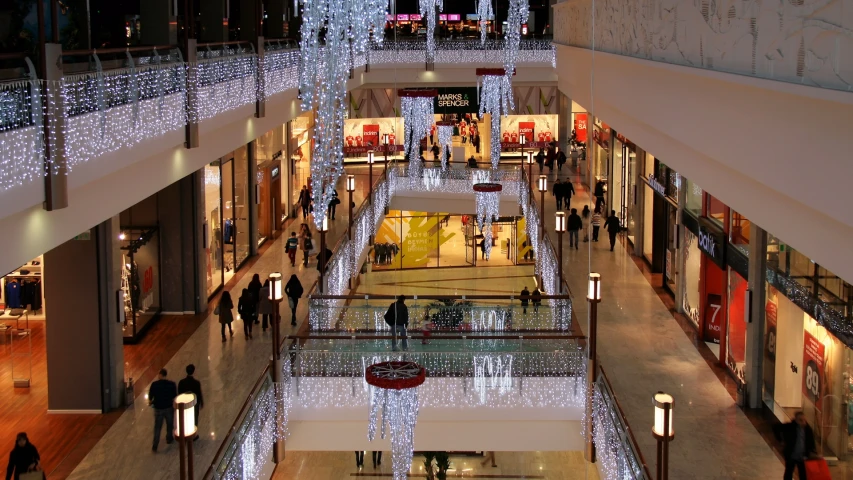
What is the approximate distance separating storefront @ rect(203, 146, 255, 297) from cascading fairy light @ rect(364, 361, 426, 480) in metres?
8.03

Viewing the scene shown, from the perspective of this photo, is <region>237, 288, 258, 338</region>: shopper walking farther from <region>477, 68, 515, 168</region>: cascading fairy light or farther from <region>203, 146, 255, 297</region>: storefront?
<region>477, 68, 515, 168</region>: cascading fairy light

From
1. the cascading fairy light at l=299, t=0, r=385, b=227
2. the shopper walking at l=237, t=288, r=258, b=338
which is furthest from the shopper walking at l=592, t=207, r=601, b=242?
the cascading fairy light at l=299, t=0, r=385, b=227

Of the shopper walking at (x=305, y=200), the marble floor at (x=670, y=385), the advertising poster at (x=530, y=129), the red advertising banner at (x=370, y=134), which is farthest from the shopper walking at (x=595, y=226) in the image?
the red advertising banner at (x=370, y=134)

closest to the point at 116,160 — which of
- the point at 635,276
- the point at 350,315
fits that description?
the point at 350,315

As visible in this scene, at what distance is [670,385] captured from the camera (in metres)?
15.1

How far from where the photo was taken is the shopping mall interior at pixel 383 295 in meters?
8.54

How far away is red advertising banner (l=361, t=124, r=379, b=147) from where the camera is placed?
3944cm

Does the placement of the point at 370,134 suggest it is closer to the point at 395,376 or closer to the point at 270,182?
the point at 270,182

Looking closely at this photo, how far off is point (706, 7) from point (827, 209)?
385cm

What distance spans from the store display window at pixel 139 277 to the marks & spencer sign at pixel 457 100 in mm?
19885

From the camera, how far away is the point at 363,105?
39.8 metres

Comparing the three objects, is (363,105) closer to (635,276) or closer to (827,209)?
(635,276)

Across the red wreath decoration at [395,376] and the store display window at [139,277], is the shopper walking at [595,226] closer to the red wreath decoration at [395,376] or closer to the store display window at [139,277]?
the store display window at [139,277]

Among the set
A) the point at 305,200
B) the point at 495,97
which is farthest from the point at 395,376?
the point at 495,97
